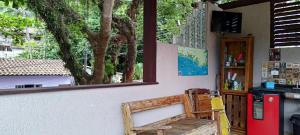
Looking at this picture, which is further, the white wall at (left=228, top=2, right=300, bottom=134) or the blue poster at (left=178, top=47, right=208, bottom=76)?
the white wall at (left=228, top=2, right=300, bottom=134)

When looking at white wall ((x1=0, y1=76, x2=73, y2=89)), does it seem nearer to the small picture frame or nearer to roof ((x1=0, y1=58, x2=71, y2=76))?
roof ((x1=0, y1=58, x2=71, y2=76))

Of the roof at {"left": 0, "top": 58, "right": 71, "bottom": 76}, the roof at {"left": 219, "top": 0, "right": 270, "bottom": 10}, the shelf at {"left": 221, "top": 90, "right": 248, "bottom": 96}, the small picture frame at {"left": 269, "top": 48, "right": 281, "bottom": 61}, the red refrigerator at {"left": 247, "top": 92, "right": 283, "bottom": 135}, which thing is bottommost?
the red refrigerator at {"left": 247, "top": 92, "right": 283, "bottom": 135}

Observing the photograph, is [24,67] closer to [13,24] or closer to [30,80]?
[30,80]

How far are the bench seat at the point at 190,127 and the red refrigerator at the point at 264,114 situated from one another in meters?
1.12

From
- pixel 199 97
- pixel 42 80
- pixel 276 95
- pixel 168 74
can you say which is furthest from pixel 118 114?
pixel 42 80

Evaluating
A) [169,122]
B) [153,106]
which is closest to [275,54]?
[169,122]

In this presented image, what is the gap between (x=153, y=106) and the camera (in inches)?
125

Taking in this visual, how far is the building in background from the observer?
9.79 m

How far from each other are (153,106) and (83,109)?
0.96m

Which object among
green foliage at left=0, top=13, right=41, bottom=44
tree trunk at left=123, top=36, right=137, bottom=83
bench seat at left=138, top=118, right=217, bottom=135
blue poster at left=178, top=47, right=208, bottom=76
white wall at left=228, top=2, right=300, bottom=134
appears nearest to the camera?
bench seat at left=138, top=118, right=217, bottom=135

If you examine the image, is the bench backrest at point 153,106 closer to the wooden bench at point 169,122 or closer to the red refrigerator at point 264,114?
the wooden bench at point 169,122

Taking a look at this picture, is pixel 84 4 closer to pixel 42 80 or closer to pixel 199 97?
pixel 199 97

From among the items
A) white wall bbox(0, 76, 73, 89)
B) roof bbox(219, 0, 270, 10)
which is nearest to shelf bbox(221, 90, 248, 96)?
roof bbox(219, 0, 270, 10)

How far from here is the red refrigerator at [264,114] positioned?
4.15m
